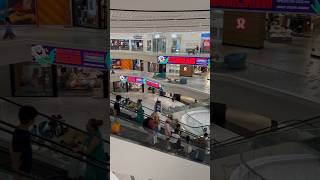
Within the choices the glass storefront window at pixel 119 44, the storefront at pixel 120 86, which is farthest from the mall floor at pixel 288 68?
the storefront at pixel 120 86

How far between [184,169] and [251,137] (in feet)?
15.7

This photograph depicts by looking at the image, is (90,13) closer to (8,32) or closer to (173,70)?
(8,32)

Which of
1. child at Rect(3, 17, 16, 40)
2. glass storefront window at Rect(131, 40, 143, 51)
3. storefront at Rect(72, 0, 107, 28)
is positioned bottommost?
glass storefront window at Rect(131, 40, 143, 51)

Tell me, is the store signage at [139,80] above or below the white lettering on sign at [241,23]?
below

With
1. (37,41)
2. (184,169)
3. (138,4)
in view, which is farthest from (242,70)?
(184,169)

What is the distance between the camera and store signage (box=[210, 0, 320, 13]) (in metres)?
3.23

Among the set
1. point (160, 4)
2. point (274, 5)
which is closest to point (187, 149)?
point (160, 4)

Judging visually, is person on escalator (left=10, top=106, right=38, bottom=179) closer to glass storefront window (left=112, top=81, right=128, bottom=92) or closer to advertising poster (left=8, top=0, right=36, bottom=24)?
advertising poster (left=8, top=0, right=36, bottom=24)

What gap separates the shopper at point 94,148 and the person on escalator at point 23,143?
1.52ft

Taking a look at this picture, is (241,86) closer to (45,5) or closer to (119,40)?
(45,5)

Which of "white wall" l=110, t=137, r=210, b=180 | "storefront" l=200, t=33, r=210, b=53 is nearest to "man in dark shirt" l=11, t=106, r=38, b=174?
"white wall" l=110, t=137, r=210, b=180

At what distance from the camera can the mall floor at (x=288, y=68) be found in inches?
137

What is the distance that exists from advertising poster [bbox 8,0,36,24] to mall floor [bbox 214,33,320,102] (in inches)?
78.1

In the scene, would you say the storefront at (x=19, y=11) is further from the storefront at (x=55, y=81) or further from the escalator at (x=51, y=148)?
the escalator at (x=51, y=148)
